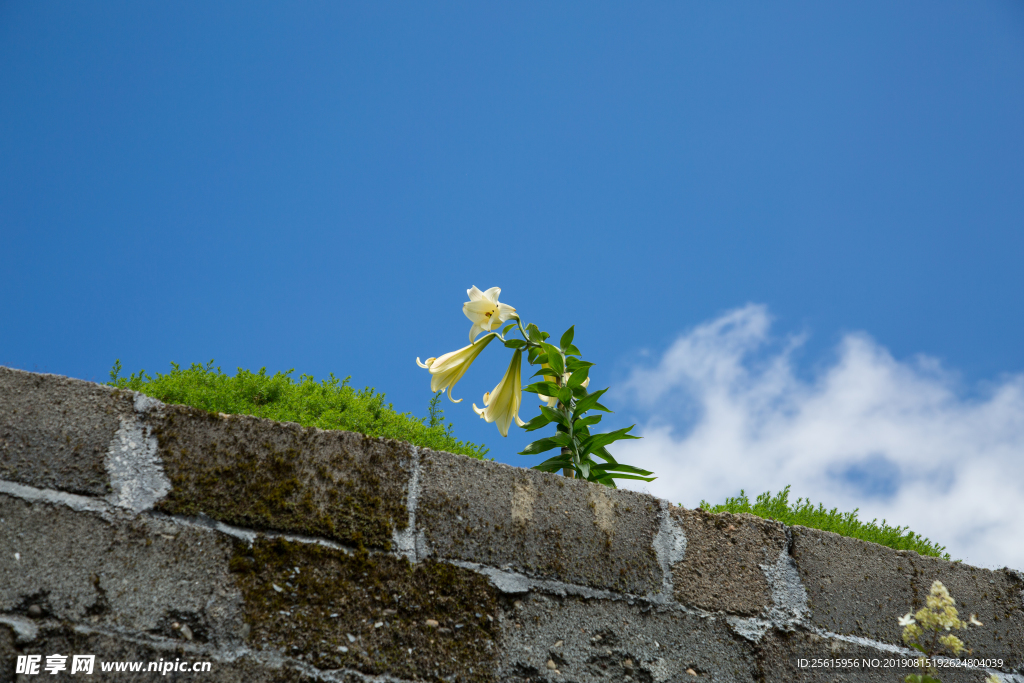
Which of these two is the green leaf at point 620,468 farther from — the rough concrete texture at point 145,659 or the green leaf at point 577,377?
the rough concrete texture at point 145,659

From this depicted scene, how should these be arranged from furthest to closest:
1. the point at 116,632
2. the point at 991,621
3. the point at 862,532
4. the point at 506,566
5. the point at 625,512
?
the point at 862,532, the point at 991,621, the point at 625,512, the point at 506,566, the point at 116,632

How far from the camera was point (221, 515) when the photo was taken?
1396 mm

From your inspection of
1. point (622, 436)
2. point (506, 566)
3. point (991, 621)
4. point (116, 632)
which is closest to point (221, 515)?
point (116, 632)

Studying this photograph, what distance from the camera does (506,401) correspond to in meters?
2.29

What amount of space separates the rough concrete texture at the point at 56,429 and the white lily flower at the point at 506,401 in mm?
1126

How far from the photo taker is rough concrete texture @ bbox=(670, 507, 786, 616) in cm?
176

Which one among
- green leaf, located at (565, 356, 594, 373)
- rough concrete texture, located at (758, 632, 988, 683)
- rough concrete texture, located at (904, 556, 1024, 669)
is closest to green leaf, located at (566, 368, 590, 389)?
green leaf, located at (565, 356, 594, 373)

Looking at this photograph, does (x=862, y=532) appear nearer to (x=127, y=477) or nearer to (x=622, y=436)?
(x=622, y=436)

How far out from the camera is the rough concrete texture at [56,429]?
1325mm

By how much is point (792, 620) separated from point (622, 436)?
68 centimetres

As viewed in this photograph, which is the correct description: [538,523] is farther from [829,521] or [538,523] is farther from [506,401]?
[829,521]

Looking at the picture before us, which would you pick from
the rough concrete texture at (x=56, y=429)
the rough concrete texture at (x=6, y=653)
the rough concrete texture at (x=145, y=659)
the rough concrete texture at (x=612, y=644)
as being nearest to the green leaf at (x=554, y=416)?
the rough concrete texture at (x=612, y=644)

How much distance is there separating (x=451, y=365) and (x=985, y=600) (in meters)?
1.82


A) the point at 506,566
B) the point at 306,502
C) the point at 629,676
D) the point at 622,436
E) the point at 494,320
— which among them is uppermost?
the point at 494,320
